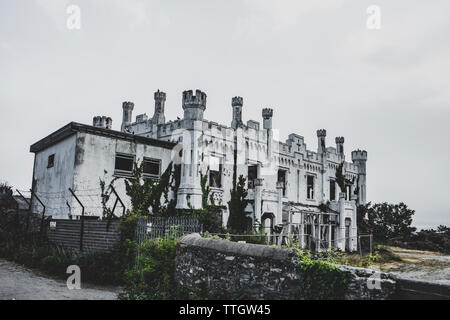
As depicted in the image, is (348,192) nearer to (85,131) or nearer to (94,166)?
(94,166)

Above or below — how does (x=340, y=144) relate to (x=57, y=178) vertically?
above

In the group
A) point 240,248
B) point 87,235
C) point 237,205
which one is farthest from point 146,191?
point 240,248

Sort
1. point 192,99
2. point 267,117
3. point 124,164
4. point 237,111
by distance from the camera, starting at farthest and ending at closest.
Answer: point 267,117 < point 237,111 < point 192,99 < point 124,164

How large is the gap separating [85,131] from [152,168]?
4.14 meters

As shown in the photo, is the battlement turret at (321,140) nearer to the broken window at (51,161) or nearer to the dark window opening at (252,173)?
the dark window opening at (252,173)

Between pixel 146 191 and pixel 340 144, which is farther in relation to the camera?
pixel 340 144

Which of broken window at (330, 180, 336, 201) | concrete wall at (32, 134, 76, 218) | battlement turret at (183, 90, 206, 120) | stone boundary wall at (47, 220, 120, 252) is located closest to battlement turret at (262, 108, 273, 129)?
battlement turret at (183, 90, 206, 120)

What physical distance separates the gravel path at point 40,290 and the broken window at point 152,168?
8.03 metres

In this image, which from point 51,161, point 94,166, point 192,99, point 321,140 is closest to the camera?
point 94,166

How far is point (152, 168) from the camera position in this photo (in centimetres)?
1942

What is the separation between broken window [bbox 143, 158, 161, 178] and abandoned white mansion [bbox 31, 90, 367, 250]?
55 mm
